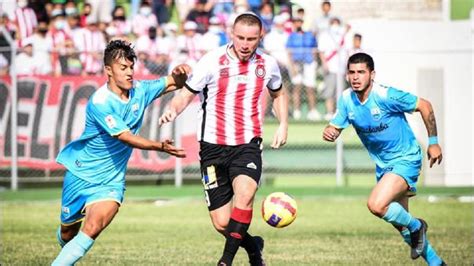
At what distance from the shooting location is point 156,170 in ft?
67.7

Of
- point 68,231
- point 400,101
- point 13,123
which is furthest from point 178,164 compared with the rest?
point 68,231

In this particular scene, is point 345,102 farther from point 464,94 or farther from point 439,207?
point 464,94

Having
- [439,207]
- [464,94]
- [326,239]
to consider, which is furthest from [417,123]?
[326,239]

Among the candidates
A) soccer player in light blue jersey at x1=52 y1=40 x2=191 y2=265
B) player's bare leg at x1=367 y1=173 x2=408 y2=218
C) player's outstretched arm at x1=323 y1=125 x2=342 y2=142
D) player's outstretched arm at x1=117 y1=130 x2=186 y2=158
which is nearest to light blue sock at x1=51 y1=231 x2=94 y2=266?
soccer player in light blue jersey at x1=52 y1=40 x2=191 y2=265

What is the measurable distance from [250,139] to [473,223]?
22.9 ft

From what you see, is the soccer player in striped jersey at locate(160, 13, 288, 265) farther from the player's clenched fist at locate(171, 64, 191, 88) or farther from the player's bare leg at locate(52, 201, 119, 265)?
the player's bare leg at locate(52, 201, 119, 265)

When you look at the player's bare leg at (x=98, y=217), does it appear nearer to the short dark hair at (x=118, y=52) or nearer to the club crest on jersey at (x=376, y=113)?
the short dark hair at (x=118, y=52)

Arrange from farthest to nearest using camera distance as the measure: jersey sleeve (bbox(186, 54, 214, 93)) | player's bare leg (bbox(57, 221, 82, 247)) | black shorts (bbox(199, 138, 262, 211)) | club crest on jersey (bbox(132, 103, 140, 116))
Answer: jersey sleeve (bbox(186, 54, 214, 93)) → black shorts (bbox(199, 138, 262, 211)) → player's bare leg (bbox(57, 221, 82, 247)) → club crest on jersey (bbox(132, 103, 140, 116))

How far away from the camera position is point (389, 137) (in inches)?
412

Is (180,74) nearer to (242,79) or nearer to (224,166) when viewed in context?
(242,79)

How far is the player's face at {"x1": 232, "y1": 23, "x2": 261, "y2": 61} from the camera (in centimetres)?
955

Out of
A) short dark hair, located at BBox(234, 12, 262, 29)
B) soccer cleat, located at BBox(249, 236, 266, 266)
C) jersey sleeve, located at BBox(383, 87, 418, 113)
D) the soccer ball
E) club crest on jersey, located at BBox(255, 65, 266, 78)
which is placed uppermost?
short dark hair, located at BBox(234, 12, 262, 29)

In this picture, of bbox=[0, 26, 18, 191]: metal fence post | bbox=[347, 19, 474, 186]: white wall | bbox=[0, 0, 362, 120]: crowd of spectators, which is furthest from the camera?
bbox=[347, 19, 474, 186]: white wall

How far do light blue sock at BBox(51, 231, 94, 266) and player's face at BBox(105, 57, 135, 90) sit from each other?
137cm
